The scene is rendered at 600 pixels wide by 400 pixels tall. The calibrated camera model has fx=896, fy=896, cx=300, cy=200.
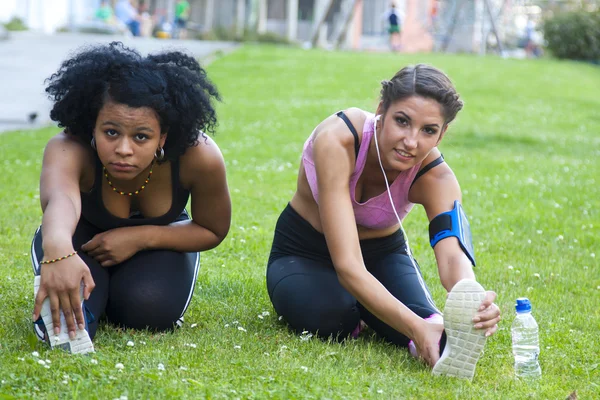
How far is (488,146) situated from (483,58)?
1428 centimetres

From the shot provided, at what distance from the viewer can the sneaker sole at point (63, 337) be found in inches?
139

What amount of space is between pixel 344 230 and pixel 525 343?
93 centimetres

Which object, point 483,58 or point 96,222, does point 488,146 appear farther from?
point 483,58

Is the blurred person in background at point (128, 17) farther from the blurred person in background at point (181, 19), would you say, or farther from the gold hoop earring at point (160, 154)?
the gold hoop earring at point (160, 154)

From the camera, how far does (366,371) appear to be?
3.58 m

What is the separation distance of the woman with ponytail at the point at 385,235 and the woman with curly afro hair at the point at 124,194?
0.42 meters

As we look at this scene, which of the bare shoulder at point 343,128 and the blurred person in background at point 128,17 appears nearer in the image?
the bare shoulder at point 343,128

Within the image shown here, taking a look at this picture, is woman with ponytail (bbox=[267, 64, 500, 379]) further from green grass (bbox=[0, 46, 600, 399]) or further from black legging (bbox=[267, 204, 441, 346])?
green grass (bbox=[0, 46, 600, 399])

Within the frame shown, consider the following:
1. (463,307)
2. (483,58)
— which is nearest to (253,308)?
(463,307)

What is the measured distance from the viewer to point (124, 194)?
4.11 m

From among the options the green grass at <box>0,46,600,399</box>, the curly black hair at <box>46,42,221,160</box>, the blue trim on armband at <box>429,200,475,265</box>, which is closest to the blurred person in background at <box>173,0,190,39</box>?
the green grass at <box>0,46,600,399</box>

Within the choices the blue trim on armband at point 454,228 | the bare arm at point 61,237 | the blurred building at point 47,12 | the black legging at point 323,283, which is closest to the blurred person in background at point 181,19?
the blurred building at point 47,12

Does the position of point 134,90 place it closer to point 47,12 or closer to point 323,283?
point 323,283

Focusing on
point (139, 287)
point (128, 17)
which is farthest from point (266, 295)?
point (128, 17)
